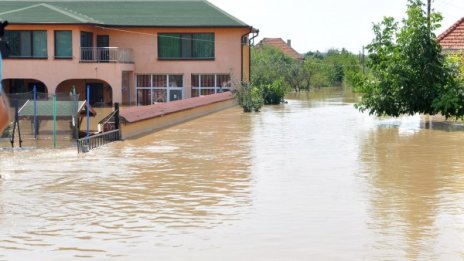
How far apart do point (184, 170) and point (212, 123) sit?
1700cm

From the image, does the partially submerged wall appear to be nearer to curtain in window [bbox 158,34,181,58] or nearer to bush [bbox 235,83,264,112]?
bush [bbox 235,83,264,112]

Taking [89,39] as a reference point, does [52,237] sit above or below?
below

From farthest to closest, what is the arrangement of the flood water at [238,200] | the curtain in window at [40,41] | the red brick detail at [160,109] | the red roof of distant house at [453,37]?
the curtain in window at [40,41] → the red roof of distant house at [453,37] → the red brick detail at [160,109] → the flood water at [238,200]

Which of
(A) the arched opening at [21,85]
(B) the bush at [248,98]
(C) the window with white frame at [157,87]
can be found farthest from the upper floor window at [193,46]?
(A) the arched opening at [21,85]

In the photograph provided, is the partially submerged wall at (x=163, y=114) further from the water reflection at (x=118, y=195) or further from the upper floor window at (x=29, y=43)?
the upper floor window at (x=29, y=43)

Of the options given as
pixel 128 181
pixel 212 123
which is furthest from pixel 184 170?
pixel 212 123

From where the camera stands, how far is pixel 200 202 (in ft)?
47.1

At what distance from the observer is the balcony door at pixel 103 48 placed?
53.7 metres

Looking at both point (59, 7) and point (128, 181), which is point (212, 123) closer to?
point (128, 181)

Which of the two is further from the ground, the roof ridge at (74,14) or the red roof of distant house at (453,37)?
the roof ridge at (74,14)

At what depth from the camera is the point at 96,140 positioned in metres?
25.3

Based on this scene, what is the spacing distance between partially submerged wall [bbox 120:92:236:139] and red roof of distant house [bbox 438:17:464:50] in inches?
507

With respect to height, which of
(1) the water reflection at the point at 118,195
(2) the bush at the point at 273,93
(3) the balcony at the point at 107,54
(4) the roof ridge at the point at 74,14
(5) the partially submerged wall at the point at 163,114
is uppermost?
(4) the roof ridge at the point at 74,14

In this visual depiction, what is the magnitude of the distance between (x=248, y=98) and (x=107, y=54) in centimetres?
1309
